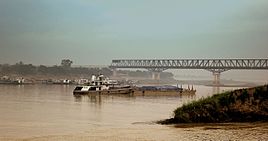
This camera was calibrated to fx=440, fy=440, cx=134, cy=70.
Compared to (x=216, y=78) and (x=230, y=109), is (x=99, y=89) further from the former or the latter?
(x=216, y=78)

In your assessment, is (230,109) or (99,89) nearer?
(230,109)

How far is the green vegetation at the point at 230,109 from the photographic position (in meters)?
26.6

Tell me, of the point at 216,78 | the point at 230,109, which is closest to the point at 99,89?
the point at 230,109

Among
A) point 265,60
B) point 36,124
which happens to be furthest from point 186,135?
point 265,60

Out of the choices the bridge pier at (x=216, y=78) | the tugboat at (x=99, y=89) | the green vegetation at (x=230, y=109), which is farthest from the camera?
the bridge pier at (x=216, y=78)

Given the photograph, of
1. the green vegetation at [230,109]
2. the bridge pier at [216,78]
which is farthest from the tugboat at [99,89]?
the bridge pier at [216,78]

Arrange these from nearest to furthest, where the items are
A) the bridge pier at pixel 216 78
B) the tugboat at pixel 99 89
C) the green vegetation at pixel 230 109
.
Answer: the green vegetation at pixel 230 109 < the tugboat at pixel 99 89 < the bridge pier at pixel 216 78

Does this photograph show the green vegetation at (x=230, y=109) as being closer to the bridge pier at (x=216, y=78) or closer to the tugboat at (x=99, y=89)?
the tugboat at (x=99, y=89)

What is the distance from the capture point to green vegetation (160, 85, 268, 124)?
87.4 feet

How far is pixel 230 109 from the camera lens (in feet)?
88.5

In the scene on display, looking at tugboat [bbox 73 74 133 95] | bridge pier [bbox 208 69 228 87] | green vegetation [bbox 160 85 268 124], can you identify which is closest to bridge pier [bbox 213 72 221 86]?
bridge pier [bbox 208 69 228 87]

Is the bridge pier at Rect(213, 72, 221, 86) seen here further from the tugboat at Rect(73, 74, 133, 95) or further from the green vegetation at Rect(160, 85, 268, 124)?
the green vegetation at Rect(160, 85, 268, 124)

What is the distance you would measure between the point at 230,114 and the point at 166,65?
15797 centimetres

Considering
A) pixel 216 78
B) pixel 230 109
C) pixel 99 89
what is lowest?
pixel 230 109
